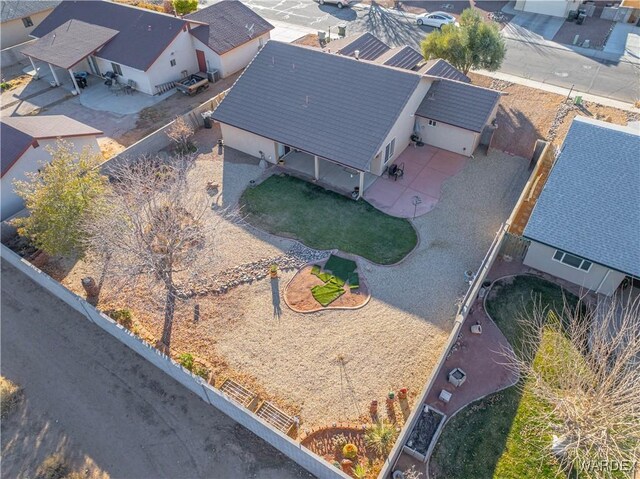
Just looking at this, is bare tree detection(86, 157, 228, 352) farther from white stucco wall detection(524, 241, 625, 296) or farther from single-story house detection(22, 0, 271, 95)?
single-story house detection(22, 0, 271, 95)

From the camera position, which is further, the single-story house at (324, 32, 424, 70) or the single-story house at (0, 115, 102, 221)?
the single-story house at (324, 32, 424, 70)

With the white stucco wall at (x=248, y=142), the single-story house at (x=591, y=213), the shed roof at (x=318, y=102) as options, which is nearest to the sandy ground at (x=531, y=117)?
the single-story house at (x=591, y=213)

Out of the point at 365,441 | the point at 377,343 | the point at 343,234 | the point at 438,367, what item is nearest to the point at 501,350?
the point at 438,367

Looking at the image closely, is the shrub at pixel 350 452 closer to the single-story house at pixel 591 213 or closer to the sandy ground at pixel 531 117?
the single-story house at pixel 591 213

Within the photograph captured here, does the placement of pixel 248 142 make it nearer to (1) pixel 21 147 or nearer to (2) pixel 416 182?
(2) pixel 416 182

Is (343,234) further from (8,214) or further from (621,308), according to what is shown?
(8,214)

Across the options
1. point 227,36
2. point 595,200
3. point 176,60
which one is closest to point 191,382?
point 595,200

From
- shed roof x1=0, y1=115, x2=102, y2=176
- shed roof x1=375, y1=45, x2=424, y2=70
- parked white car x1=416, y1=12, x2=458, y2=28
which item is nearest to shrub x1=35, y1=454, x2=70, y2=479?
shed roof x1=0, y1=115, x2=102, y2=176
